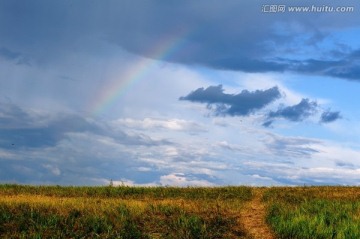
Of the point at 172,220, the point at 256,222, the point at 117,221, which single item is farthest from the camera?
the point at 256,222

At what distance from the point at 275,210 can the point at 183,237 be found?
4.63m

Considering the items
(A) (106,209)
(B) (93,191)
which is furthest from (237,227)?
(B) (93,191)

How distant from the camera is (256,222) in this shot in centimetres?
1825

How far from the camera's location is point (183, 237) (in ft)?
53.4

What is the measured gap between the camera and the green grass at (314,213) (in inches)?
661

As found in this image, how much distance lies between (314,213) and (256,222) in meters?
2.81

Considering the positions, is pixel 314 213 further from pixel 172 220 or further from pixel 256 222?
pixel 172 220

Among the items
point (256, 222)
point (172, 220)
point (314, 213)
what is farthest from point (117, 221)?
point (314, 213)

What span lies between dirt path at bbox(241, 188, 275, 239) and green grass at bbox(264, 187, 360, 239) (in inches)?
8.9

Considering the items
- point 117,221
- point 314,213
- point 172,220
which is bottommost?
point 117,221

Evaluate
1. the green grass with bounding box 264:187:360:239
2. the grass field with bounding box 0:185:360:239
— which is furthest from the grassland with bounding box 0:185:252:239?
the green grass with bounding box 264:187:360:239

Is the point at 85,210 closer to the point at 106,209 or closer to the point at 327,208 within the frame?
the point at 106,209

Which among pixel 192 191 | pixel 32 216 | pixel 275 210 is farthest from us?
pixel 192 191

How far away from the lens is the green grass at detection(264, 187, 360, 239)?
661 inches
